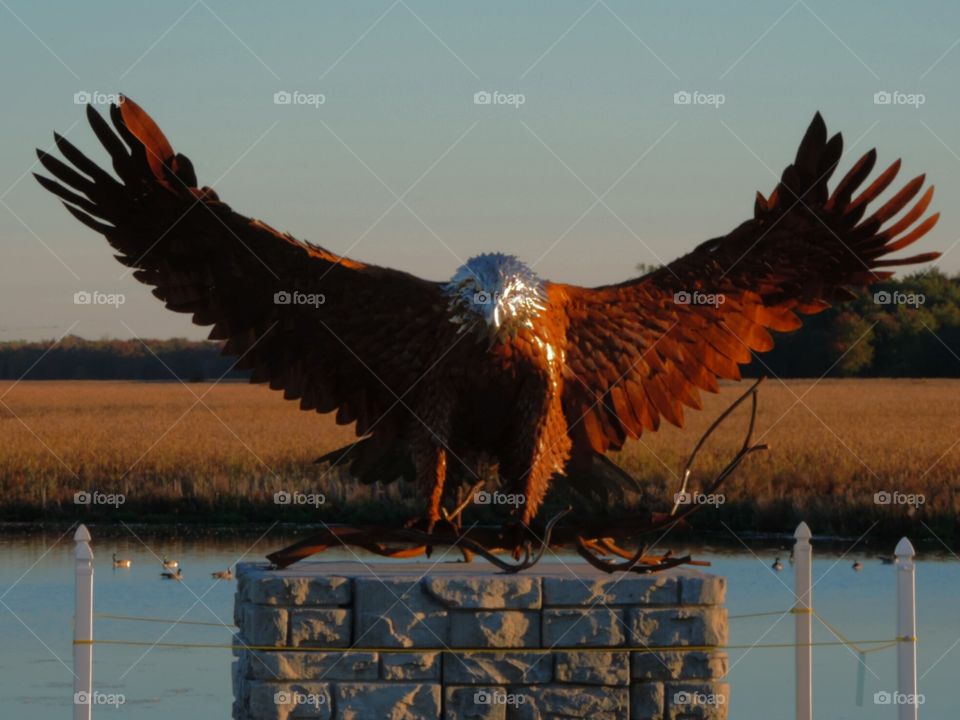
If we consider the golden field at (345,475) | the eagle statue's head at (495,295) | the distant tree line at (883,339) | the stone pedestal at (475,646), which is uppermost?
the distant tree line at (883,339)

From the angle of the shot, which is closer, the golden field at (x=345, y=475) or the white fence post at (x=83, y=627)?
the white fence post at (x=83, y=627)

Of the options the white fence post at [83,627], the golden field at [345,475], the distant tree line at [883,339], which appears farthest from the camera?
the distant tree line at [883,339]

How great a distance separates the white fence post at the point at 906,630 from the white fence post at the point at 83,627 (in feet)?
12.2

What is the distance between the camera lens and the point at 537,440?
877 centimetres

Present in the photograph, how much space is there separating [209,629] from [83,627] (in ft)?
25.2

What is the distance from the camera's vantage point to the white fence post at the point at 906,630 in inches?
357

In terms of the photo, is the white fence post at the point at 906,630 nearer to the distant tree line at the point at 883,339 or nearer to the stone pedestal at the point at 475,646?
the stone pedestal at the point at 475,646

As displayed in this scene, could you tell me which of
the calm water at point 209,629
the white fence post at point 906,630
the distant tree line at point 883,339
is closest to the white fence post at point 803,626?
the white fence post at point 906,630

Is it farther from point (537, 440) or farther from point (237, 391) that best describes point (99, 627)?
point (237, 391)

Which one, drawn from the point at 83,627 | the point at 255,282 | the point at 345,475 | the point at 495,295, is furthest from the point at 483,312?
the point at 345,475

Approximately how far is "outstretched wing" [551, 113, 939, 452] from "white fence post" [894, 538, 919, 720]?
1.27 meters

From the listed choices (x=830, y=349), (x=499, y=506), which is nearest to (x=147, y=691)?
(x=499, y=506)

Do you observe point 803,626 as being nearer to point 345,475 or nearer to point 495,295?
point 495,295

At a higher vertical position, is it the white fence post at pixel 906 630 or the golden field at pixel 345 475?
the golden field at pixel 345 475
